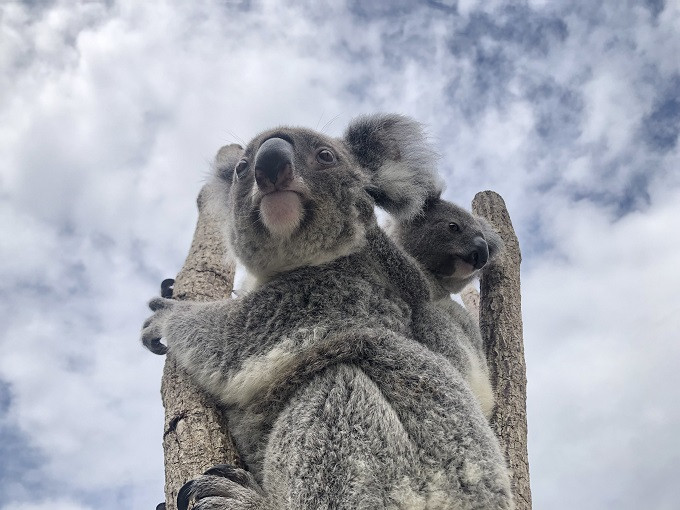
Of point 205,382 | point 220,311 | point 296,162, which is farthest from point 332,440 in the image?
point 296,162

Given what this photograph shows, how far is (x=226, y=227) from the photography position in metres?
4.60

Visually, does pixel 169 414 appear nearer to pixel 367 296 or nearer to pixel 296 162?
pixel 367 296

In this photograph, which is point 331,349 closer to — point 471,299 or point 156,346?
point 156,346

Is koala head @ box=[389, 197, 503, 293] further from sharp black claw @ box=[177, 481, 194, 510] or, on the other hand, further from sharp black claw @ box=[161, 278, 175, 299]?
sharp black claw @ box=[177, 481, 194, 510]

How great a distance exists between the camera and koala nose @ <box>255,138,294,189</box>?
12.4 feet

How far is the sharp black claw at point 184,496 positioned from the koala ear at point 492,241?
3.06m

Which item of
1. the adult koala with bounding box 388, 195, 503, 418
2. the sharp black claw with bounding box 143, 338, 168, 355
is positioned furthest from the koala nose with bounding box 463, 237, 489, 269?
the sharp black claw with bounding box 143, 338, 168, 355

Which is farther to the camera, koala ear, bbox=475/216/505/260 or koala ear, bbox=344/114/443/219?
koala ear, bbox=475/216/505/260

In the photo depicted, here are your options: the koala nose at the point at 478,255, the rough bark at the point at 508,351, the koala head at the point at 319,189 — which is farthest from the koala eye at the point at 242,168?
the rough bark at the point at 508,351

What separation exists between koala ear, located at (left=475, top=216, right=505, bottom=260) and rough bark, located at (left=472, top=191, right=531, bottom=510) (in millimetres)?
78

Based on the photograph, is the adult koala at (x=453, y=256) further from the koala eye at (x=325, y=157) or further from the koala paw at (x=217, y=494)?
the koala paw at (x=217, y=494)

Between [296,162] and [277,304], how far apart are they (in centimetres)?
88

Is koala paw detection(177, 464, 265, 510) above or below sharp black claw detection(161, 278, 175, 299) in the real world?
below

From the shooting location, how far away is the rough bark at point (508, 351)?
14.6 feet
